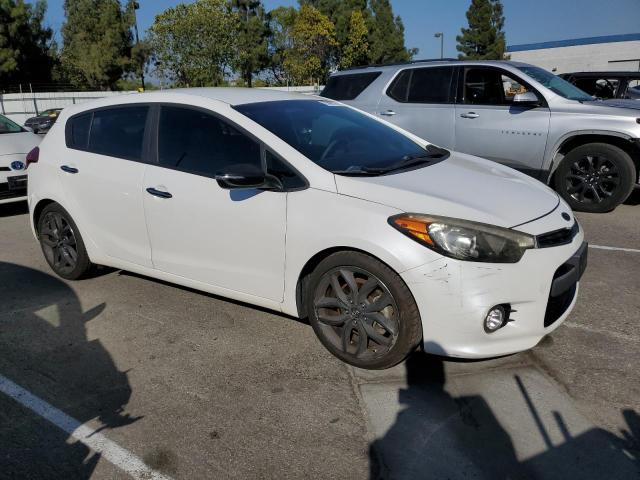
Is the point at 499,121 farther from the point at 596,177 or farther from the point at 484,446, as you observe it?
the point at 484,446

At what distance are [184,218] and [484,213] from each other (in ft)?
6.35

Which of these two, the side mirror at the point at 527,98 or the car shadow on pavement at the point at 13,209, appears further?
the car shadow on pavement at the point at 13,209

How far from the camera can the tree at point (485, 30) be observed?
59.1m

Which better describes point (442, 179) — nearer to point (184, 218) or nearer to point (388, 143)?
point (388, 143)

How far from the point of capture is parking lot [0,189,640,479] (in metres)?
2.51

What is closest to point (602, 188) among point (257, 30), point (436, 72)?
point (436, 72)

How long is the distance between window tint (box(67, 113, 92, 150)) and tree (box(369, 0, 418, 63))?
60060 mm

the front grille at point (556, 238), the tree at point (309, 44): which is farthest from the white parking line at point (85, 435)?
the tree at point (309, 44)

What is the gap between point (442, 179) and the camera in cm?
344

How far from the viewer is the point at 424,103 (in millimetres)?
7734

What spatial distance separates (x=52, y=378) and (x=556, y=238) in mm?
2986

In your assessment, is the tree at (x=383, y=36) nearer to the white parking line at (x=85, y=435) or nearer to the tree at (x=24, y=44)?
the tree at (x=24, y=44)

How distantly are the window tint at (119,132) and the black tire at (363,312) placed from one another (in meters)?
1.78

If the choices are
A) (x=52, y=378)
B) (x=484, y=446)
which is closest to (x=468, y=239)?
(x=484, y=446)
